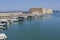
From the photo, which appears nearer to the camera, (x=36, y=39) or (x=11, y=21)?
(x=36, y=39)

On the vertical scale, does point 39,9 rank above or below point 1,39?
below

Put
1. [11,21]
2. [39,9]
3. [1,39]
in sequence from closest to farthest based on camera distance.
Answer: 1. [1,39]
2. [11,21]
3. [39,9]

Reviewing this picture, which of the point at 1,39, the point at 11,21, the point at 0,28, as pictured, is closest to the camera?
the point at 1,39

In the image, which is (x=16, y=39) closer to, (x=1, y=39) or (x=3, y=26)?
(x=1, y=39)

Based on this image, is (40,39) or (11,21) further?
(11,21)

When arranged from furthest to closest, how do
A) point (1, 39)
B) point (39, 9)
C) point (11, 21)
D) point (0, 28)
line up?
point (39, 9), point (11, 21), point (0, 28), point (1, 39)

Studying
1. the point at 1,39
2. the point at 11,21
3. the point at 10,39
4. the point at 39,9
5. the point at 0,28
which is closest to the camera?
→ the point at 1,39

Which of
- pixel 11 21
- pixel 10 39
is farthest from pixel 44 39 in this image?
pixel 11 21

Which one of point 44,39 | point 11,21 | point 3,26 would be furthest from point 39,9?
point 44,39

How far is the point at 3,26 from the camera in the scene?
30.4 m

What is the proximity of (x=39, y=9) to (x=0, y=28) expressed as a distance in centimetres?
8565

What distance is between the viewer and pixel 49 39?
20875 millimetres

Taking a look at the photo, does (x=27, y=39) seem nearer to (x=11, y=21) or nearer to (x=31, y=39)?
(x=31, y=39)

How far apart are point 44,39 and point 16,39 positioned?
9.75ft
